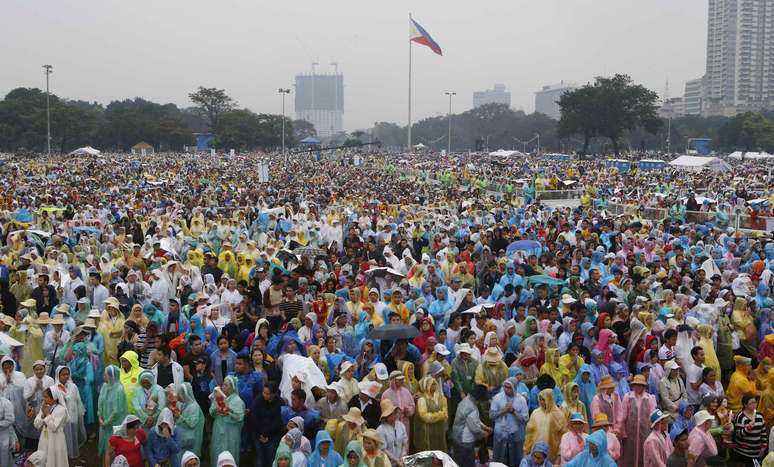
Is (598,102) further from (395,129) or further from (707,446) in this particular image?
(395,129)

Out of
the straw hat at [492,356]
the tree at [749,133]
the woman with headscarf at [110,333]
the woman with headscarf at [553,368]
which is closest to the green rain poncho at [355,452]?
the straw hat at [492,356]

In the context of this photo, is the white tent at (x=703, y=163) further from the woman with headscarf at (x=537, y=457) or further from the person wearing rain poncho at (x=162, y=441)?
the person wearing rain poncho at (x=162, y=441)

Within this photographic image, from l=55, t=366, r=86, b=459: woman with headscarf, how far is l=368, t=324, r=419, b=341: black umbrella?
252 centimetres

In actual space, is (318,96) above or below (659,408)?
above

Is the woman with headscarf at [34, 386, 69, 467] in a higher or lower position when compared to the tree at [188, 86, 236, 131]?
lower

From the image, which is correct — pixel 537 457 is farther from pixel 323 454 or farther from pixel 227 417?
pixel 227 417

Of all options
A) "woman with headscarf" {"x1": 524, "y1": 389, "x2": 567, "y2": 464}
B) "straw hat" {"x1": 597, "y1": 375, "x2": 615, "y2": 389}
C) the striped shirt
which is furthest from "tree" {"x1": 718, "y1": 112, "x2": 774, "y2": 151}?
"woman with headscarf" {"x1": 524, "y1": 389, "x2": 567, "y2": 464}

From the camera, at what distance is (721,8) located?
16788cm

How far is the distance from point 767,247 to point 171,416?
10.1 metres

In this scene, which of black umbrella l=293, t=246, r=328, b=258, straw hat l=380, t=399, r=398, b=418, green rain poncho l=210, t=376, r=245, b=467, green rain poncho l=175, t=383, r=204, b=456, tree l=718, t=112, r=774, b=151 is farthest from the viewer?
tree l=718, t=112, r=774, b=151

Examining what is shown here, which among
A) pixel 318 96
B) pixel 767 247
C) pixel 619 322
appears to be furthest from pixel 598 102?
pixel 318 96

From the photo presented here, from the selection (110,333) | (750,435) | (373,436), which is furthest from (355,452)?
(110,333)

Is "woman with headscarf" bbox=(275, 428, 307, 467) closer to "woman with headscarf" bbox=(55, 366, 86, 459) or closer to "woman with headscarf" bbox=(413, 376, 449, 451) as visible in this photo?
"woman with headscarf" bbox=(413, 376, 449, 451)

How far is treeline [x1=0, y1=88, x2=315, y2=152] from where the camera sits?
215 ft
